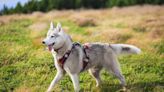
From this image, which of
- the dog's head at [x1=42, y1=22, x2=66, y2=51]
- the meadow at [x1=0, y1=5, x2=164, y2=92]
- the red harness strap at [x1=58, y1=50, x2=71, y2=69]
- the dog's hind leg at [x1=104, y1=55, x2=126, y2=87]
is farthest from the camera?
the meadow at [x1=0, y1=5, x2=164, y2=92]

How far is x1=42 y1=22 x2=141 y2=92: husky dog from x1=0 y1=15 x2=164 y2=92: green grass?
581 mm

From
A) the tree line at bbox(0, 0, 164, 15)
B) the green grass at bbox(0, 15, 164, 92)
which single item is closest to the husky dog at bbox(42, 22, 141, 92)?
the green grass at bbox(0, 15, 164, 92)

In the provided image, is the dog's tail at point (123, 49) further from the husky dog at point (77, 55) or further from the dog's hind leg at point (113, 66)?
the dog's hind leg at point (113, 66)

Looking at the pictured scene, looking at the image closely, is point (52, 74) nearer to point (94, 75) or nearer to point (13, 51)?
point (94, 75)

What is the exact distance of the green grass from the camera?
29.6ft

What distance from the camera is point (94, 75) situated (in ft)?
29.5

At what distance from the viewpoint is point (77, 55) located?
8266 millimetres

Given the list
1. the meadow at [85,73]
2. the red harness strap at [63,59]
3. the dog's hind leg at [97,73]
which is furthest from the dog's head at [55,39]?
the meadow at [85,73]

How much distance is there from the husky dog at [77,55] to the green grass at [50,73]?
581mm

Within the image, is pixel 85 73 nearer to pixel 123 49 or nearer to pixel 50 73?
pixel 50 73

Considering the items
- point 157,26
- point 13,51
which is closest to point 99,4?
point 157,26

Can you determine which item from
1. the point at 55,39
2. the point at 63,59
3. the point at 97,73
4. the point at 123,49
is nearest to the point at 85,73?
the point at 97,73

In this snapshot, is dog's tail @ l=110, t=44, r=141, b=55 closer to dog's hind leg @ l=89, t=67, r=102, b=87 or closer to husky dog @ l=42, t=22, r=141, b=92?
husky dog @ l=42, t=22, r=141, b=92

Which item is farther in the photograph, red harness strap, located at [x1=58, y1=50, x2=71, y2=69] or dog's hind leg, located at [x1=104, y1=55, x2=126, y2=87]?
dog's hind leg, located at [x1=104, y1=55, x2=126, y2=87]
